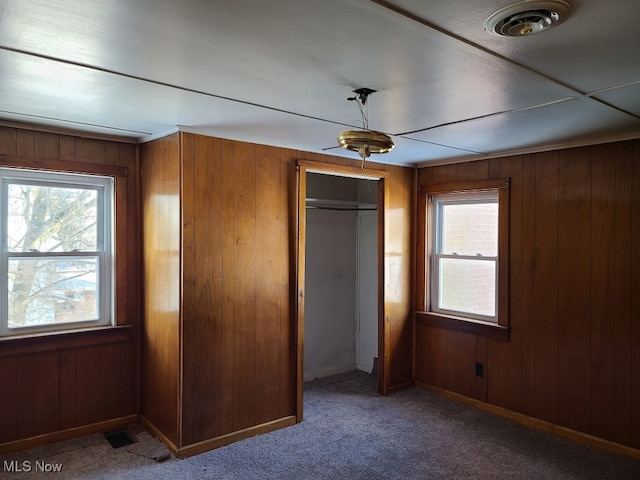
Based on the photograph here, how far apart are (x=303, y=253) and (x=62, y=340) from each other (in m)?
1.87

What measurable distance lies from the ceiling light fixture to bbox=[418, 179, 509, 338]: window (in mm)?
2580

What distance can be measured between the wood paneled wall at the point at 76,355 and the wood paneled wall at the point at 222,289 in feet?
0.51

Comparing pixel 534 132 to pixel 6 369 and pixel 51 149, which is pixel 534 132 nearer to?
pixel 51 149

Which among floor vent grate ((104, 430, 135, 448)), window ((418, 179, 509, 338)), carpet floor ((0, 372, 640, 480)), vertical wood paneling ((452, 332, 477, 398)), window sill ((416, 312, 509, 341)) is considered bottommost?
carpet floor ((0, 372, 640, 480))

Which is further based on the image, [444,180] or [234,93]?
[444,180]

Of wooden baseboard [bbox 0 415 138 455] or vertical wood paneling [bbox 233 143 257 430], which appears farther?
vertical wood paneling [bbox 233 143 257 430]

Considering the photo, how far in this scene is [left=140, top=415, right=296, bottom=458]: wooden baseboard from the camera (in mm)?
3174

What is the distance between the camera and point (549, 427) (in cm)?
365

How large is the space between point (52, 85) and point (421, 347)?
3.82 meters

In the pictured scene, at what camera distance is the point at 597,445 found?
3.38 m

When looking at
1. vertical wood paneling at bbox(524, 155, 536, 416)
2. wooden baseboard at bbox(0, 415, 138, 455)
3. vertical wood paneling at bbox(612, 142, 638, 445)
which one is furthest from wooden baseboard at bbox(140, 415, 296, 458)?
vertical wood paneling at bbox(612, 142, 638, 445)

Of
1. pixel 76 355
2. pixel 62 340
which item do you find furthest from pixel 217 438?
pixel 62 340

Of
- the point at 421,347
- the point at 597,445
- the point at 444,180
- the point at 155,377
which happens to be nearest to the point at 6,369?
the point at 155,377

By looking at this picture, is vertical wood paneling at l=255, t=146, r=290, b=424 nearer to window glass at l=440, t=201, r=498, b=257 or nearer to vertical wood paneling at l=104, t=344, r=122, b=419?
vertical wood paneling at l=104, t=344, r=122, b=419
